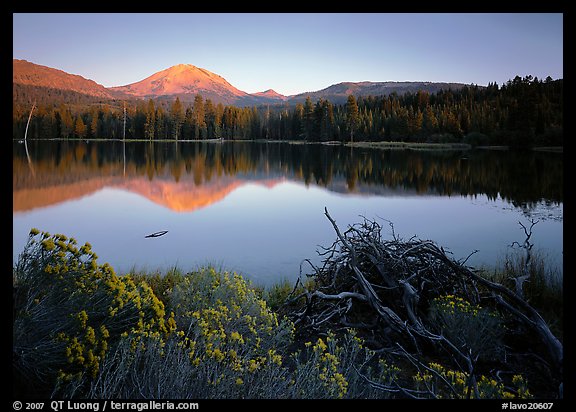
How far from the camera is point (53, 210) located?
47.3 feet

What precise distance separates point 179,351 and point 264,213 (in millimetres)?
13053

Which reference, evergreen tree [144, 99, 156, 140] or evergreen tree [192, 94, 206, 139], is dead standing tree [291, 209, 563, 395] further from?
evergreen tree [192, 94, 206, 139]

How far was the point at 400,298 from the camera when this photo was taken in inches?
214

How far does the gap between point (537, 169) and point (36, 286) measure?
112 feet

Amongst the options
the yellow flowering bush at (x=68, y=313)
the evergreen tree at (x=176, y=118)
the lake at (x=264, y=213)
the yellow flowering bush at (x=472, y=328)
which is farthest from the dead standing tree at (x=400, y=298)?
the evergreen tree at (x=176, y=118)

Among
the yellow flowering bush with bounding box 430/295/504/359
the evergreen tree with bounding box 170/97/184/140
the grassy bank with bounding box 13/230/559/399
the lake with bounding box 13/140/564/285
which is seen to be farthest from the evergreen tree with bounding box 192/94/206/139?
the yellow flowering bush with bounding box 430/295/504/359

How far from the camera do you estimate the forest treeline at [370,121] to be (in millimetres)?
62441

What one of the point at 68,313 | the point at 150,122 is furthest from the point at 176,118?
the point at 68,313

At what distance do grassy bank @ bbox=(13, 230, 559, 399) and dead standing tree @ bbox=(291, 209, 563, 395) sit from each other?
0.19 m

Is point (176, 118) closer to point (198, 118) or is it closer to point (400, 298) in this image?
point (198, 118)

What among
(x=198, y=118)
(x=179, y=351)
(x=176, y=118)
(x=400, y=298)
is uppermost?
(x=198, y=118)

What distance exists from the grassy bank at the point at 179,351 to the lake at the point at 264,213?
12.9 feet
